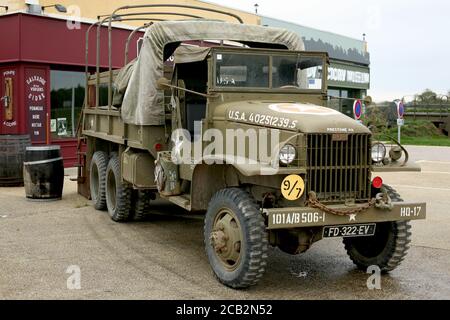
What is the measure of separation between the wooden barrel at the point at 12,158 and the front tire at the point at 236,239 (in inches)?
281

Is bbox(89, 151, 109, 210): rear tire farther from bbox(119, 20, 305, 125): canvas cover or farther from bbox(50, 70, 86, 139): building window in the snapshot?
bbox(50, 70, 86, 139): building window

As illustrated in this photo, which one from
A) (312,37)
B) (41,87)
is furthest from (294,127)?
(312,37)

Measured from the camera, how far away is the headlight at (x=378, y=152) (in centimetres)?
572

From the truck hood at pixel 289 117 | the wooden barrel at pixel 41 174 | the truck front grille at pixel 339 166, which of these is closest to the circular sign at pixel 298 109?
the truck hood at pixel 289 117

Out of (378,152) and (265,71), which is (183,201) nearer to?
(265,71)

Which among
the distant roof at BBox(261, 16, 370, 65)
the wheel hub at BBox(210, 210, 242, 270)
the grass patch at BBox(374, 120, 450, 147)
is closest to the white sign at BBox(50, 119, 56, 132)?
the wheel hub at BBox(210, 210, 242, 270)

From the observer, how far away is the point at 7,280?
5574 millimetres

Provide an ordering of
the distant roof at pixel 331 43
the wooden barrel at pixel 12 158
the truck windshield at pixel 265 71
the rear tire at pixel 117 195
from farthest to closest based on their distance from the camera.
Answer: the distant roof at pixel 331 43
the wooden barrel at pixel 12 158
the rear tire at pixel 117 195
the truck windshield at pixel 265 71

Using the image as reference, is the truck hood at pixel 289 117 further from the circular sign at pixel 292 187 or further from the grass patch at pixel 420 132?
the grass patch at pixel 420 132

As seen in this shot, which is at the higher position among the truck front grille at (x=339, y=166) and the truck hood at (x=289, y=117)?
the truck hood at (x=289, y=117)

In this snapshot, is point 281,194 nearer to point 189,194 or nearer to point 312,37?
point 189,194

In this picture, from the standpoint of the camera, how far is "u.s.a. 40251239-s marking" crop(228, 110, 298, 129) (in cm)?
550

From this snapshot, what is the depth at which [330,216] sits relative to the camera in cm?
524

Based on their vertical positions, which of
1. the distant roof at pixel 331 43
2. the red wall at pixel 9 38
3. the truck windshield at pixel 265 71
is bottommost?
the truck windshield at pixel 265 71
